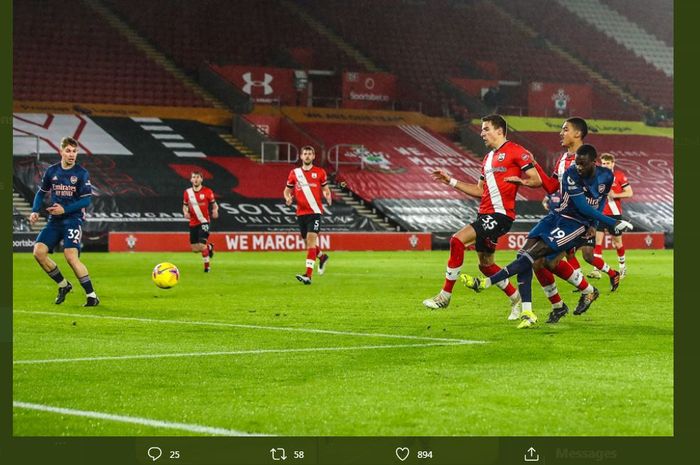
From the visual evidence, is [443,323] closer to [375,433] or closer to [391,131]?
[375,433]

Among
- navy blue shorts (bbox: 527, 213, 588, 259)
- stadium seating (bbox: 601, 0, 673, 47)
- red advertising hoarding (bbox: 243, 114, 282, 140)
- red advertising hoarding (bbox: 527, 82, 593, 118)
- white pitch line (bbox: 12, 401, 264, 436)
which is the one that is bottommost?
white pitch line (bbox: 12, 401, 264, 436)

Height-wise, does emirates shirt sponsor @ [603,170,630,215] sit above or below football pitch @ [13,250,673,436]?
above

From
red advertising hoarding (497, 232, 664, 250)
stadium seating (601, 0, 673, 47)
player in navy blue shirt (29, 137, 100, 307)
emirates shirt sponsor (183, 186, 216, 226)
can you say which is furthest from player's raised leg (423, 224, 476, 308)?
stadium seating (601, 0, 673, 47)

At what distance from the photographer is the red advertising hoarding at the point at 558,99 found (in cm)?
5441

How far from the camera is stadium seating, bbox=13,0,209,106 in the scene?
152ft

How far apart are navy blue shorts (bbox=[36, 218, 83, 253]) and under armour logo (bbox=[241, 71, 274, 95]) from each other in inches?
1345

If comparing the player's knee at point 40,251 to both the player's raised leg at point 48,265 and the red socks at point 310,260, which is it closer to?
the player's raised leg at point 48,265

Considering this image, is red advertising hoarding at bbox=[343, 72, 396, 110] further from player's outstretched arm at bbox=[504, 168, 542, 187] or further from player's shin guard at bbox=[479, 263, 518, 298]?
player's outstretched arm at bbox=[504, 168, 542, 187]

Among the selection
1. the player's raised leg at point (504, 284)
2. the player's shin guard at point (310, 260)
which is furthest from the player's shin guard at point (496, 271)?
the player's shin guard at point (310, 260)

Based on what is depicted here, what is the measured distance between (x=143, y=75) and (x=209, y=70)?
3.03 meters

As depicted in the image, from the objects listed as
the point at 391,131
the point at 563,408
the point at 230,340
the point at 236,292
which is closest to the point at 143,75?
the point at 391,131

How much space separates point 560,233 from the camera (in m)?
12.5
